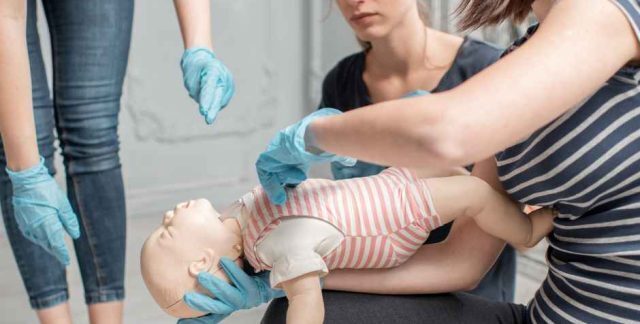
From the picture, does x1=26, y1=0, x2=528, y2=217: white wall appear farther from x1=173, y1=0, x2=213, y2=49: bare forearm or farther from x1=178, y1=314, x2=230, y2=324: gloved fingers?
x1=178, y1=314, x2=230, y2=324: gloved fingers

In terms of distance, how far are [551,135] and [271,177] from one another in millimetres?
385

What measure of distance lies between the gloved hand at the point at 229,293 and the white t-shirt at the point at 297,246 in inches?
2.9

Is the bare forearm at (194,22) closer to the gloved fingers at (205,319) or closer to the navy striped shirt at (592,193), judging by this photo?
the gloved fingers at (205,319)

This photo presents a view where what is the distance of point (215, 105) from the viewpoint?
1.28m

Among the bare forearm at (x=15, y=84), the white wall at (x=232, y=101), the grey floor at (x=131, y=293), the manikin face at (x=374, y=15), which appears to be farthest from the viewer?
the white wall at (x=232, y=101)

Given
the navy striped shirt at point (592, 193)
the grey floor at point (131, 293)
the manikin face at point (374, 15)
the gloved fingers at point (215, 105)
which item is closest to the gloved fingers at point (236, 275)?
the gloved fingers at point (215, 105)

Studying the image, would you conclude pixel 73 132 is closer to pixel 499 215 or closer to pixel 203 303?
pixel 203 303

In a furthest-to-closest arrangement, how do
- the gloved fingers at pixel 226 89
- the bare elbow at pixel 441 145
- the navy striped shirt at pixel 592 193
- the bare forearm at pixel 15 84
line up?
1. the gloved fingers at pixel 226 89
2. the bare forearm at pixel 15 84
3. the navy striped shirt at pixel 592 193
4. the bare elbow at pixel 441 145

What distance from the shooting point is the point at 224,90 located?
1.34 meters

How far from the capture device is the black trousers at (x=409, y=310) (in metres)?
0.99

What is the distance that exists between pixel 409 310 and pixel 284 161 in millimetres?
283

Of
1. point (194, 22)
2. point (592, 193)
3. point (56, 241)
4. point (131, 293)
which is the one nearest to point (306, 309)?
point (592, 193)

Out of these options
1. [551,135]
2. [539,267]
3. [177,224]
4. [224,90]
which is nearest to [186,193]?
[539,267]

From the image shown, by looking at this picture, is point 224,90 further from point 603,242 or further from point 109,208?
point 603,242
